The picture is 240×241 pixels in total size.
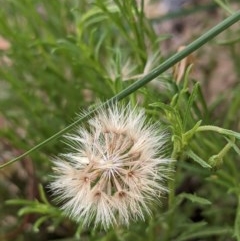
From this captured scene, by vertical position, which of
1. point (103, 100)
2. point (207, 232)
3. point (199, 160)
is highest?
point (103, 100)

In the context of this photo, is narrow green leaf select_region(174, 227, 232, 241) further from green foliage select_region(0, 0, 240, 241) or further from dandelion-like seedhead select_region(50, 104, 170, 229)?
dandelion-like seedhead select_region(50, 104, 170, 229)

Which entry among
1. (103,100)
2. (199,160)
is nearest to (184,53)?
(199,160)

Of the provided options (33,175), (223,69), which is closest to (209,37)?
(33,175)

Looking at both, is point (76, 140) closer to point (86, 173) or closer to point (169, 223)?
point (86, 173)

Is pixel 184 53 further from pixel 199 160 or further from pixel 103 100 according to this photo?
pixel 103 100

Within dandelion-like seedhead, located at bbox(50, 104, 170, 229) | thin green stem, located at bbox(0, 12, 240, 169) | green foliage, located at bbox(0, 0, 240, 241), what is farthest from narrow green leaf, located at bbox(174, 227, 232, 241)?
thin green stem, located at bbox(0, 12, 240, 169)

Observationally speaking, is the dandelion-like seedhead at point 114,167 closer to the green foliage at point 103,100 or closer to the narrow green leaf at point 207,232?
the green foliage at point 103,100
